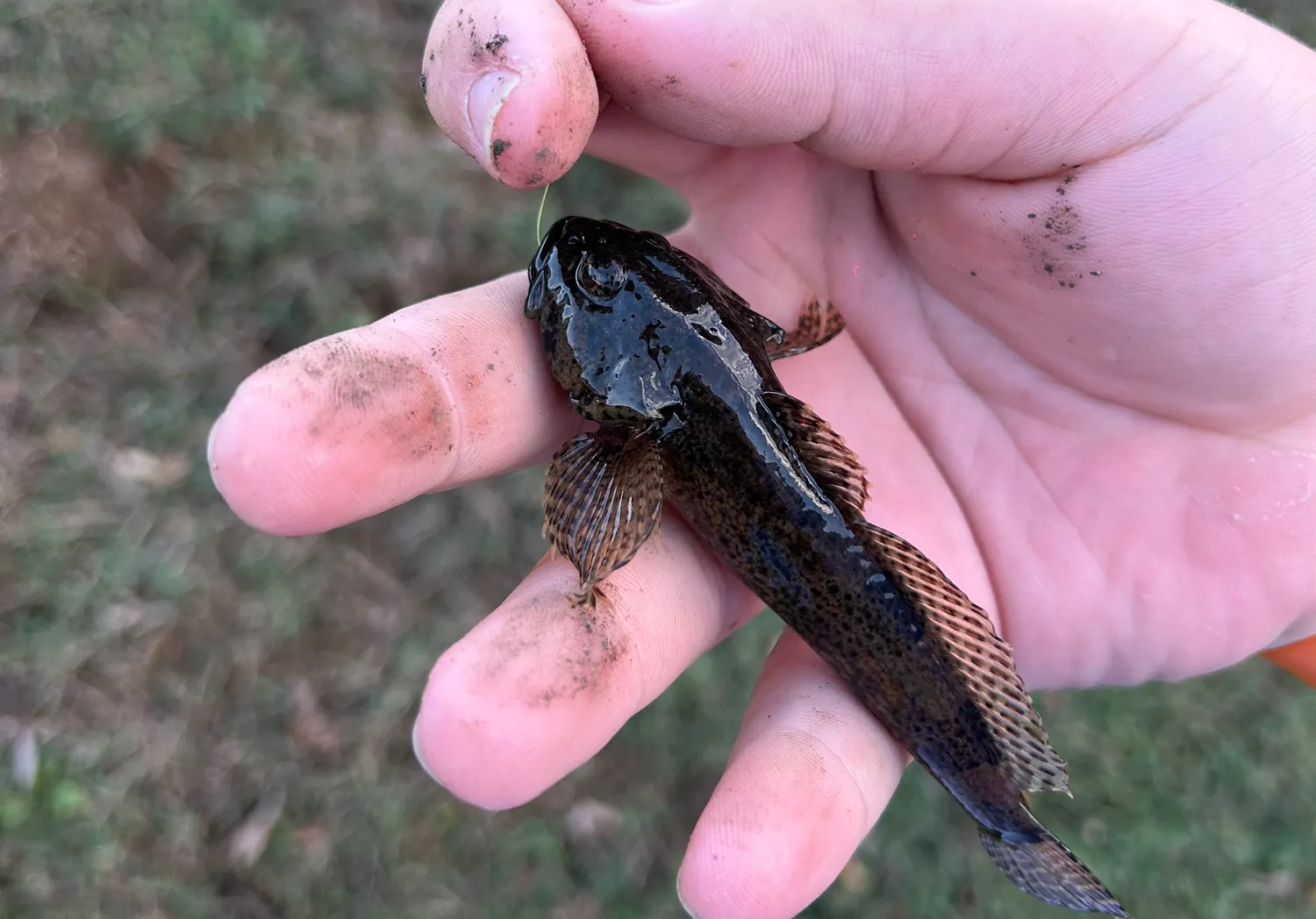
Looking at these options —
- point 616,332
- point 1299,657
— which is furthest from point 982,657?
point 1299,657

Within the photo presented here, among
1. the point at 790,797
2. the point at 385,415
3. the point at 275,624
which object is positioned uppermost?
the point at 385,415

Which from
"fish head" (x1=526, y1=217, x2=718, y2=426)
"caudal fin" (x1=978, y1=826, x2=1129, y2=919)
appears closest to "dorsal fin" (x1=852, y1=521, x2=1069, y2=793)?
"caudal fin" (x1=978, y1=826, x2=1129, y2=919)

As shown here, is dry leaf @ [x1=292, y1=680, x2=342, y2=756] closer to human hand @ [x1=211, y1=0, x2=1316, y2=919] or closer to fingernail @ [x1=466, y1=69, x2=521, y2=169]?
human hand @ [x1=211, y1=0, x2=1316, y2=919]

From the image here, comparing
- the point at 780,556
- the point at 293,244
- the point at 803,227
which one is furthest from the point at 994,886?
the point at 293,244

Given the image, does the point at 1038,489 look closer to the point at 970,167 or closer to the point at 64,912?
the point at 970,167

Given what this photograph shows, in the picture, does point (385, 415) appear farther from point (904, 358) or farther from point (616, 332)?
point (904, 358)

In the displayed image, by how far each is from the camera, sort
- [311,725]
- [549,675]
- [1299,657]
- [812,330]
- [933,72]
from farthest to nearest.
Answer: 1. [311,725]
2. [1299,657]
3. [812,330]
4. [933,72]
5. [549,675]

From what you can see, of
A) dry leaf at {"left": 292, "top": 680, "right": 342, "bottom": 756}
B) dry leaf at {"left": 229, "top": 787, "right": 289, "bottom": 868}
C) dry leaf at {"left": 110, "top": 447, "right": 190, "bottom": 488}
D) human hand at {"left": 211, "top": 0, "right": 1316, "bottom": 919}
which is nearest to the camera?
human hand at {"left": 211, "top": 0, "right": 1316, "bottom": 919}
